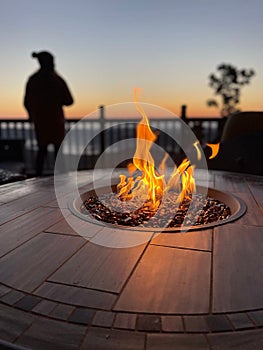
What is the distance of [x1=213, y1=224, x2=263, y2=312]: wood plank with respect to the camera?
630mm

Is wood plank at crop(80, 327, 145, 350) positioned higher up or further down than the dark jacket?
further down

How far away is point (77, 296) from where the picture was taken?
653 mm

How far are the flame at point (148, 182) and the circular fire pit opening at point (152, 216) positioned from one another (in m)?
0.11

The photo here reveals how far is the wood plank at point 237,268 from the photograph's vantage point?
24.8 inches

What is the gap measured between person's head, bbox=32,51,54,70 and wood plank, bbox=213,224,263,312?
3135 millimetres

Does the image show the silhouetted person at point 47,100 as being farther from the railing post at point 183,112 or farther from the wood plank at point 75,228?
the wood plank at point 75,228

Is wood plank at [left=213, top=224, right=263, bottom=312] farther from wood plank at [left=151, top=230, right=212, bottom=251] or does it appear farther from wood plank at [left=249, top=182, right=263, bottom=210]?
wood plank at [left=249, top=182, right=263, bottom=210]

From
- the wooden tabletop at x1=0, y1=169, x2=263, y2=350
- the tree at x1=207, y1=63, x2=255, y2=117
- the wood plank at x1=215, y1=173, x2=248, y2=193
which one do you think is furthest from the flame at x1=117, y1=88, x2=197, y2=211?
the tree at x1=207, y1=63, x2=255, y2=117

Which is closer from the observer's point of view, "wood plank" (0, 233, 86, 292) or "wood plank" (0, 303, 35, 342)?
"wood plank" (0, 303, 35, 342)

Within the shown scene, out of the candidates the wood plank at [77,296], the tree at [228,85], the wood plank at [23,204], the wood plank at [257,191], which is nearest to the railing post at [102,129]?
the wood plank at [23,204]

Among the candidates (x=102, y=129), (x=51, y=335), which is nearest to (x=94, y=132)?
(x=102, y=129)

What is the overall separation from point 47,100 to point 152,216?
268 cm

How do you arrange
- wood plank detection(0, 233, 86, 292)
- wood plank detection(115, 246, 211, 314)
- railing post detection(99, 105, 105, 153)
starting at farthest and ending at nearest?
1. railing post detection(99, 105, 105, 153)
2. wood plank detection(0, 233, 86, 292)
3. wood plank detection(115, 246, 211, 314)

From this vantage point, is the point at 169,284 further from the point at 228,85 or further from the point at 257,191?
the point at 228,85
